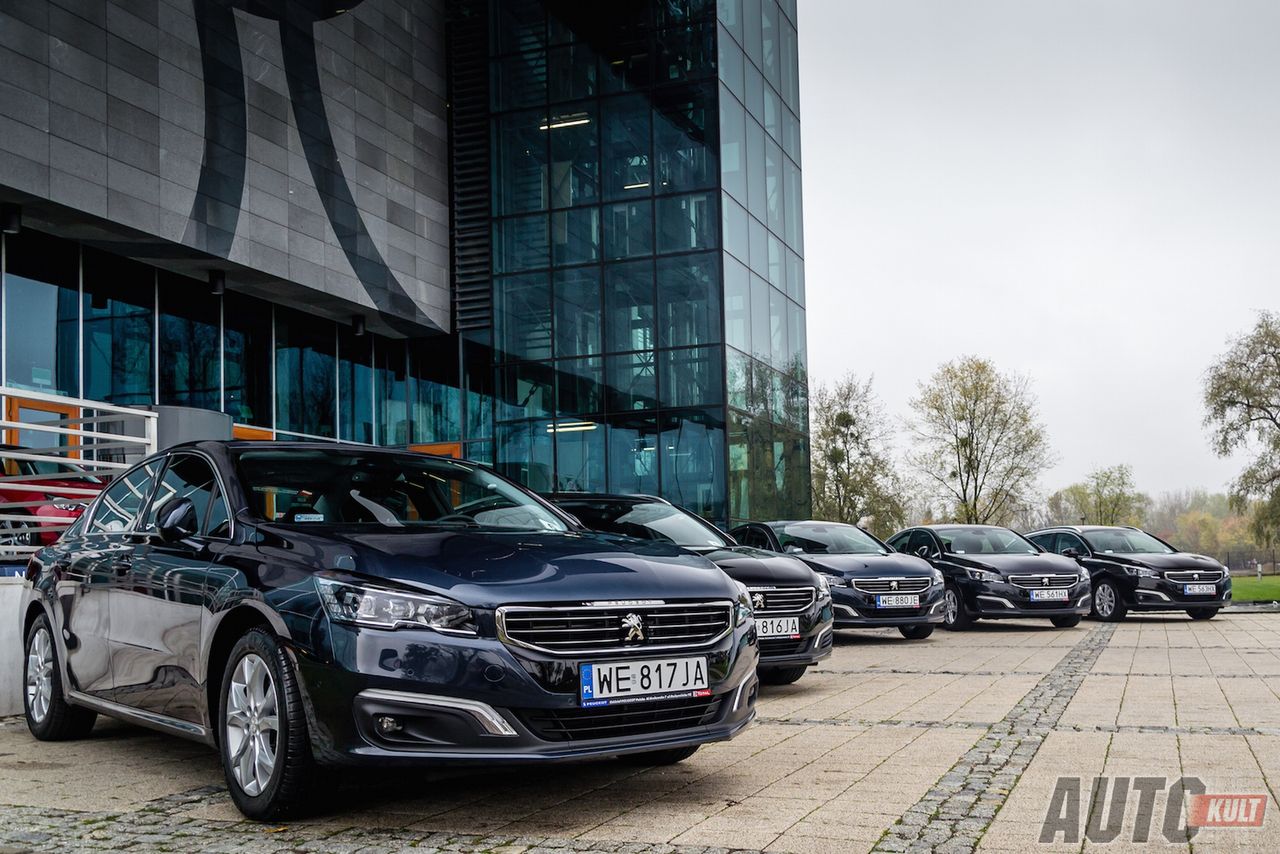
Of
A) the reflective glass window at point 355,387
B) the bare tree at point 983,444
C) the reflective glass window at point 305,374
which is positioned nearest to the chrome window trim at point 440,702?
the reflective glass window at point 305,374

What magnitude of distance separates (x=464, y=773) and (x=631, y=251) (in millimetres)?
20028

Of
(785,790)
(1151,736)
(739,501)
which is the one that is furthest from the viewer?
(739,501)

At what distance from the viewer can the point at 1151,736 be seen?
671 cm

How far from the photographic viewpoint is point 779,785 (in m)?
5.57

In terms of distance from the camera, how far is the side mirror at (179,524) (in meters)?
5.74

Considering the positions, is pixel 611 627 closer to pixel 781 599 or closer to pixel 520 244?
pixel 781 599

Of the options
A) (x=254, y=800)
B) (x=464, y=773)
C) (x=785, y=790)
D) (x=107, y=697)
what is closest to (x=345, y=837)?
(x=254, y=800)

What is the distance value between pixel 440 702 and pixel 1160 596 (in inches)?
629

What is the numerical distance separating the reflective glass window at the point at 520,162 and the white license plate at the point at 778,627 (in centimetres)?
1832

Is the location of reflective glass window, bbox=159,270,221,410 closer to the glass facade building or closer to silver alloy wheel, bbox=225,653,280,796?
the glass facade building


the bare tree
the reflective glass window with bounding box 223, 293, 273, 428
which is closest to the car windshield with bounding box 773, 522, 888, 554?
the reflective glass window with bounding box 223, 293, 273, 428

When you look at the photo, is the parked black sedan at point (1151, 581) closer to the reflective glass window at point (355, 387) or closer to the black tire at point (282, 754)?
the reflective glass window at point (355, 387)

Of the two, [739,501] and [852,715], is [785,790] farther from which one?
[739,501]

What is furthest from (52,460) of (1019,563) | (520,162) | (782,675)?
(520,162)
